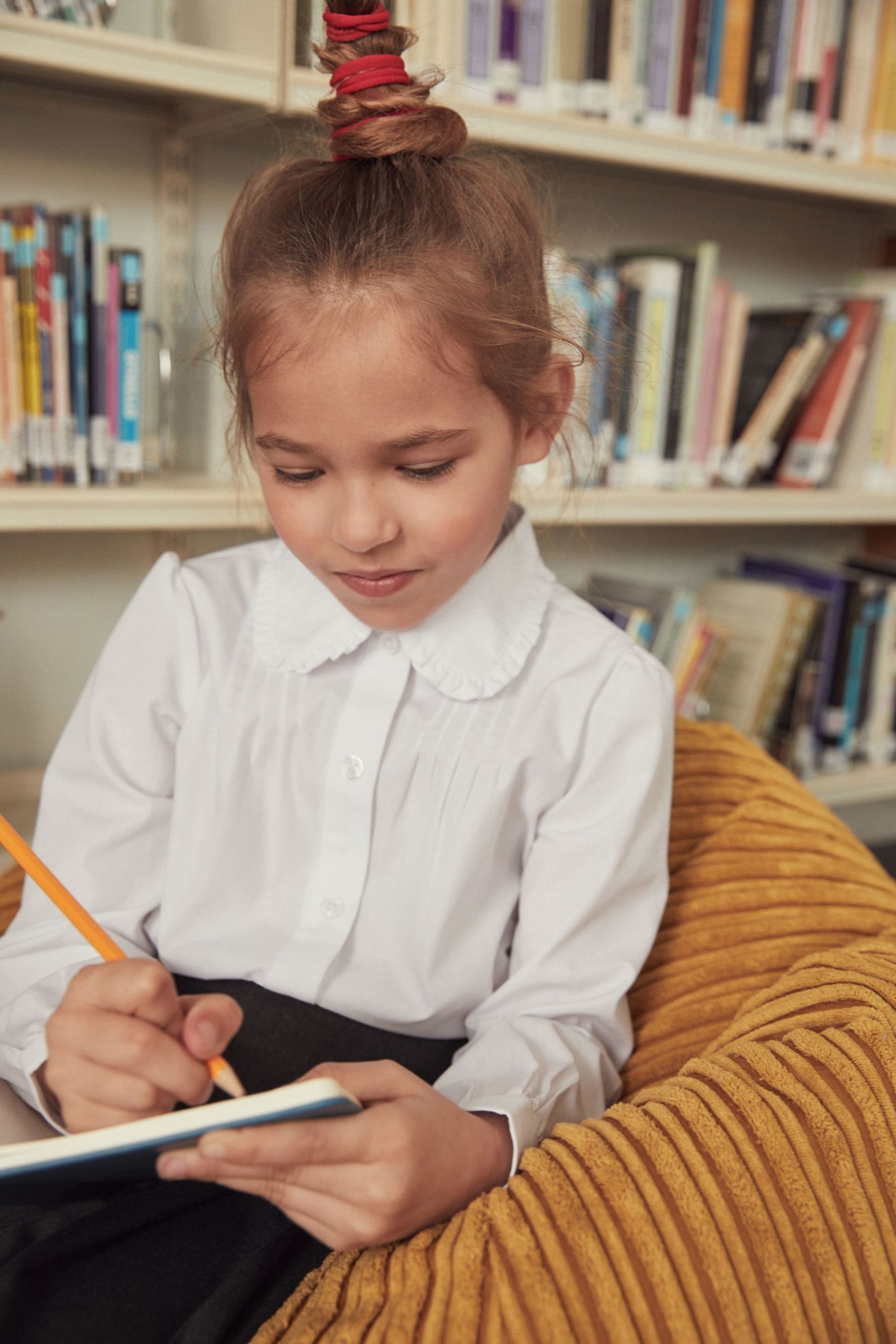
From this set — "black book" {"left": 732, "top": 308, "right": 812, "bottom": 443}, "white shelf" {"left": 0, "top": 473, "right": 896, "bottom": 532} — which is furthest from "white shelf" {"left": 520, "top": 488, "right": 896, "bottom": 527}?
"black book" {"left": 732, "top": 308, "right": 812, "bottom": 443}

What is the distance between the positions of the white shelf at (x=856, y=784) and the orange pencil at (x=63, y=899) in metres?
1.41

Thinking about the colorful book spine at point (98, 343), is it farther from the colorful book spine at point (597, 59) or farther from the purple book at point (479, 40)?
the colorful book spine at point (597, 59)

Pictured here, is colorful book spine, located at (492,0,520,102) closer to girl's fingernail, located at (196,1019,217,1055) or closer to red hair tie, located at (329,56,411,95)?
red hair tie, located at (329,56,411,95)

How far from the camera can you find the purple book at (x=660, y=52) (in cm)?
142

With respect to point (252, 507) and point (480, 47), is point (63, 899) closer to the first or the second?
point (252, 507)

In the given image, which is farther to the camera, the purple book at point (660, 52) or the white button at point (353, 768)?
the purple book at point (660, 52)

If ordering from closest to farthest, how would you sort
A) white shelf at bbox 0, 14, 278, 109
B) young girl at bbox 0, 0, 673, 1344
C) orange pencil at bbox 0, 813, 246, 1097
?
1. orange pencil at bbox 0, 813, 246, 1097
2. young girl at bbox 0, 0, 673, 1344
3. white shelf at bbox 0, 14, 278, 109

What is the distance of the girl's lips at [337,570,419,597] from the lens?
2.37ft

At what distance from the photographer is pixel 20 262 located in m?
1.18

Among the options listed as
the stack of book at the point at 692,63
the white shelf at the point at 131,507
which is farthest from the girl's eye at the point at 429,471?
the stack of book at the point at 692,63

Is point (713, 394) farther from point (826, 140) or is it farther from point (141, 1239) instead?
point (141, 1239)

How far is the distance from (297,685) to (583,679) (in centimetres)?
20

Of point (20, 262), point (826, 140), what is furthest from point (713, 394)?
point (20, 262)

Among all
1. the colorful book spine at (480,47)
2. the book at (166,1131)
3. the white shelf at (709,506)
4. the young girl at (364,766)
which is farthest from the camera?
the white shelf at (709,506)
